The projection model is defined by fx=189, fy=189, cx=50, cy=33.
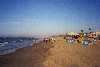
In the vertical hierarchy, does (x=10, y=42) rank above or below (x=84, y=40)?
below

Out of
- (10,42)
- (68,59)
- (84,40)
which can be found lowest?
(68,59)

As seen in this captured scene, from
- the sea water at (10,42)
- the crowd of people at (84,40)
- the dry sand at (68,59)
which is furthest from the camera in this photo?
the sea water at (10,42)

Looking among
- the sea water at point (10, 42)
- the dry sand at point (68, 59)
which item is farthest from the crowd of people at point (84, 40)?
the sea water at point (10, 42)

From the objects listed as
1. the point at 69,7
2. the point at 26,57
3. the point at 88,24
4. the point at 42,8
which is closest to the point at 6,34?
the point at 26,57

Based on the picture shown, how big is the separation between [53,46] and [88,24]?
126 centimetres

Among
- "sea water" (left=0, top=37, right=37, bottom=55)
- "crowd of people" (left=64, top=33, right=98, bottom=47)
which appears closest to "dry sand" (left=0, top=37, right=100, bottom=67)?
"crowd of people" (left=64, top=33, right=98, bottom=47)

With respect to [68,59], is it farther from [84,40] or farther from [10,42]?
[10,42]

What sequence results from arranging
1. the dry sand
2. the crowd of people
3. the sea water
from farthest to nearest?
the sea water, the crowd of people, the dry sand

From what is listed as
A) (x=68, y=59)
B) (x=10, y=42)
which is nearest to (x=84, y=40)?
(x=68, y=59)

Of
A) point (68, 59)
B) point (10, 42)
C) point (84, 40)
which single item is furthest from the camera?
point (10, 42)

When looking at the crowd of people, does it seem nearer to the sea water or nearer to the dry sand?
the dry sand

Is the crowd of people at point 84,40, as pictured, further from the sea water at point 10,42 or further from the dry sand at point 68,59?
the sea water at point 10,42

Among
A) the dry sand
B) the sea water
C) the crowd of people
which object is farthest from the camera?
the sea water

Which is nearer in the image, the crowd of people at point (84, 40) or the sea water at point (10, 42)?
the crowd of people at point (84, 40)
